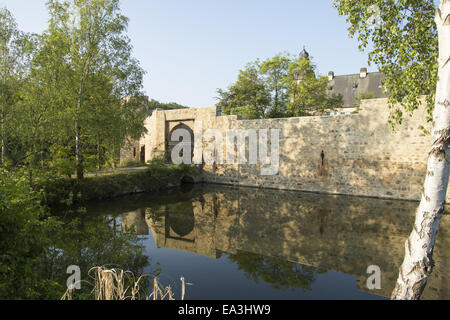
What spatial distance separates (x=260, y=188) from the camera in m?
14.2

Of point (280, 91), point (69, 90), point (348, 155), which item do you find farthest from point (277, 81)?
point (69, 90)

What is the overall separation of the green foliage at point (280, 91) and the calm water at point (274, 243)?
11011mm

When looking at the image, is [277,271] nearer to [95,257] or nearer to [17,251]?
[95,257]

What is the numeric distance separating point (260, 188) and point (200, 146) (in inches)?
169

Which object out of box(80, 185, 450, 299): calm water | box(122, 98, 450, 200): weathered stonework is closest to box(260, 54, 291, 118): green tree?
box(122, 98, 450, 200): weathered stonework

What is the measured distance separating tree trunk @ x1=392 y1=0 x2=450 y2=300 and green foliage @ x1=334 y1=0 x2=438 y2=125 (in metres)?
1.44

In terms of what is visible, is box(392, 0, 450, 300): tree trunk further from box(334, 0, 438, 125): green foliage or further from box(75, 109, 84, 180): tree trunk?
box(75, 109, 84, 180): tree trunk

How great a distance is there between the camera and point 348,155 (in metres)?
12.0

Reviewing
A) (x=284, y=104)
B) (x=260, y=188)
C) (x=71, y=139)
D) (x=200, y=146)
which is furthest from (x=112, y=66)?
(x=284, y=104)

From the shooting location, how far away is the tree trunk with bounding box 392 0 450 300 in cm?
288

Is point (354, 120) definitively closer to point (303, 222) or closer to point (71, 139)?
point (303, 222)

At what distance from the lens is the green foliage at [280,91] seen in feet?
68.8

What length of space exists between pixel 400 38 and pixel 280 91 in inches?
727

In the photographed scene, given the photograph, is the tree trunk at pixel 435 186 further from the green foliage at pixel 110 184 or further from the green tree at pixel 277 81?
the green tree at pixel 277 81
